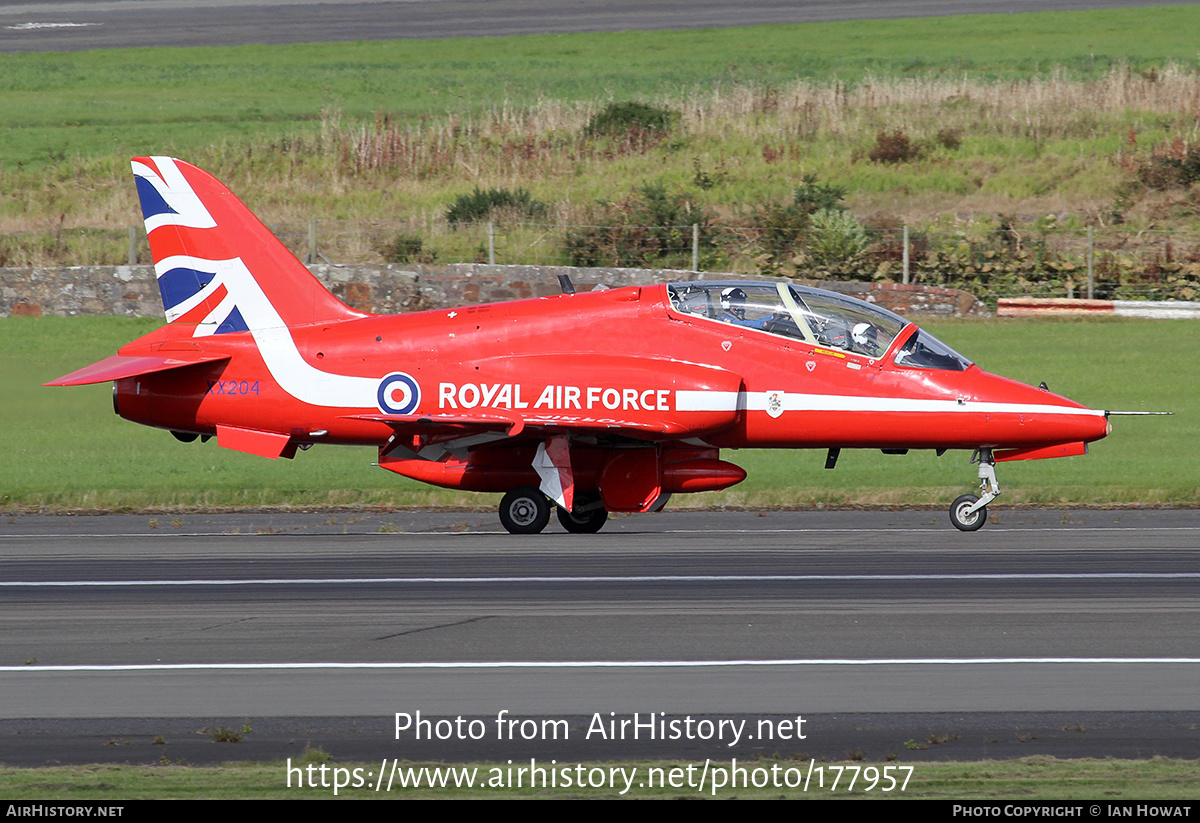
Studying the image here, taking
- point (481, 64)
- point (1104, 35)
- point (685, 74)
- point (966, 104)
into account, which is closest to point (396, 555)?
point (966, 104)

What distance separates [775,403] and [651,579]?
4.22 metres

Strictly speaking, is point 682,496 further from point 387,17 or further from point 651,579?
A: point 387,17

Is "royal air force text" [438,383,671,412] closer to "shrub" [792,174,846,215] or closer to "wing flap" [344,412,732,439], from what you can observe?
"wing flap" [344,412,732,439]

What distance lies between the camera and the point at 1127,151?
4272 centimetres

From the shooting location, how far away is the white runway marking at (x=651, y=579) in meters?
13.8

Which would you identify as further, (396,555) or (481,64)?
(481,64)

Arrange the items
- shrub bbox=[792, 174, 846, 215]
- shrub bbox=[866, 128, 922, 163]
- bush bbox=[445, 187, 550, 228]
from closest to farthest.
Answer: shrub bbox=[792, 174, 846, 215] < bush bbox=[445, 187, 550, 228] < shrub bbox=[866, 128, 922, 163]

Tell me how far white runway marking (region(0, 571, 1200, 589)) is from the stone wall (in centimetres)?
1953

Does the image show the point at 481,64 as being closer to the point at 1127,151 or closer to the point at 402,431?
the point at 1127,151

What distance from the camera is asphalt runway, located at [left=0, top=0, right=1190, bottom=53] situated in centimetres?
5988

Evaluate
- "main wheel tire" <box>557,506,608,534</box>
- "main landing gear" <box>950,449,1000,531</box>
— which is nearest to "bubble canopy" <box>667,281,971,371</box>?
"main landing gear" <box>950,449,1000,531</box>

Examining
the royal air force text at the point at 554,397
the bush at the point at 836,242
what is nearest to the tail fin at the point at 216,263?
the royal air force text at the point at 554,397

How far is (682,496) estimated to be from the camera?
22.2 m

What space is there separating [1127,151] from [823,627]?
34.7 metres
